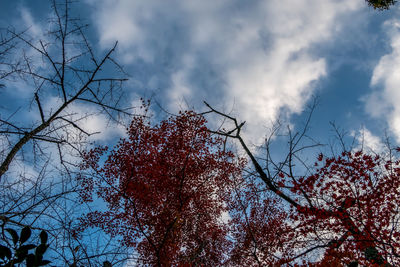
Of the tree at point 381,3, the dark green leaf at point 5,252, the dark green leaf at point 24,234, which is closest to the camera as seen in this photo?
the dark green leaf at point 5,252

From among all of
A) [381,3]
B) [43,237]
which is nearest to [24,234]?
[43,237]

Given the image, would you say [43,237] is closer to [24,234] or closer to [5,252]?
[24,234]

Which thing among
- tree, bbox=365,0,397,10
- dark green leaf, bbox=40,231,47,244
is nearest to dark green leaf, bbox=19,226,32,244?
dark green leaf, bbox=40,231,47,244

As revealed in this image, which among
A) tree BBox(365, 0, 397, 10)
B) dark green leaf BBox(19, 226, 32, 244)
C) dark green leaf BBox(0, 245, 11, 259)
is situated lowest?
dark green leaf BBox(0, 245, 11, 259)

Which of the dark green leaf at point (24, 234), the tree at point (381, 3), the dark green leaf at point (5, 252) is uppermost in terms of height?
the tree at point (381, 3)

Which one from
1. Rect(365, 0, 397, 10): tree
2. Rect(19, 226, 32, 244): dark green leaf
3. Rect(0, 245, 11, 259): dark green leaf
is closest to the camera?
Rect(0, 245, 11, 259): dark green leaf

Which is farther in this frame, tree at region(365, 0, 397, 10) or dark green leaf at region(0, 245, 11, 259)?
tree at region(365, 0, 397, 10)

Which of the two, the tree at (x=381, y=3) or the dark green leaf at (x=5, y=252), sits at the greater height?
the tree at (x=381, y=3)

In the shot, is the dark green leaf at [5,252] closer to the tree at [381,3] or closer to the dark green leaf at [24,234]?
the dark green leaf at [24,234]

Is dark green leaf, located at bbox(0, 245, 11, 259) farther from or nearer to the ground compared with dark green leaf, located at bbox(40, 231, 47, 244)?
nearer to the ground

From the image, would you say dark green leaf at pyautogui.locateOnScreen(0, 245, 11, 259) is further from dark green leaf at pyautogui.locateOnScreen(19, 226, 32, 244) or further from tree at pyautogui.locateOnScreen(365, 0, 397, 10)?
tree at pyautogui.locateOnScreen(365, 0, 397, 10)

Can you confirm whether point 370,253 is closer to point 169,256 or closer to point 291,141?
point 291,141

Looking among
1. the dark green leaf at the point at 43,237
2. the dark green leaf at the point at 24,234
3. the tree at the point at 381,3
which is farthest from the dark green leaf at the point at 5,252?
the tree at the point at 381,3

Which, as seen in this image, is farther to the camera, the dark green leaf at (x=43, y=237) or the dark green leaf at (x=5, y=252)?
the dark green leaf at (x=43, y=237)
